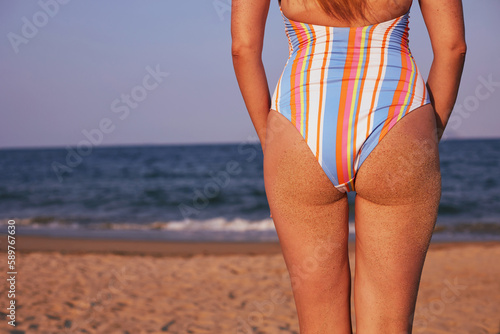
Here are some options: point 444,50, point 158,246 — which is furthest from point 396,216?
point 158,246

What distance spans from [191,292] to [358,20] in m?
5.02

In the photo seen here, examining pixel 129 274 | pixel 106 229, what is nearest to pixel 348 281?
pixel 129 274

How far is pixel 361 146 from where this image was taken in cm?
115

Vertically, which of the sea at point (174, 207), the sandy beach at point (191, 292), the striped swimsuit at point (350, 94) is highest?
the striped swimsuit at point (350, 94)

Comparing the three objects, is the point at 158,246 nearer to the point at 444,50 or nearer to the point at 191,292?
the point at 191,292

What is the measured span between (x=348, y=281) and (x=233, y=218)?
39.2ft

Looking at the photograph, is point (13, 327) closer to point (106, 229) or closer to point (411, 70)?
point (411, 70)

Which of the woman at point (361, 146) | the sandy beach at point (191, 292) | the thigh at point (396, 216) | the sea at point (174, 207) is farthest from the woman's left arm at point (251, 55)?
the sea at point (174, 207)

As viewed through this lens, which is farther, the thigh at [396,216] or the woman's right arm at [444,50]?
the woman's right arm at [444,50]

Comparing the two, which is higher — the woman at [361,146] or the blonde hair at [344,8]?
the blonde hair at [344,8]

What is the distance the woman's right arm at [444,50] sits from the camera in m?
1.23

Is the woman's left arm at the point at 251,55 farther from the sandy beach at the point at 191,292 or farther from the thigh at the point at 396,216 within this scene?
the sandy beach at the point at 191,292

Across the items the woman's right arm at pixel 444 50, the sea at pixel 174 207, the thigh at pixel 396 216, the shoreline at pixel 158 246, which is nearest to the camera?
the thigh at pixel 396 216

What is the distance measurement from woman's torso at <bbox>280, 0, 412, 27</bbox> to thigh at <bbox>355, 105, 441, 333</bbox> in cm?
26
